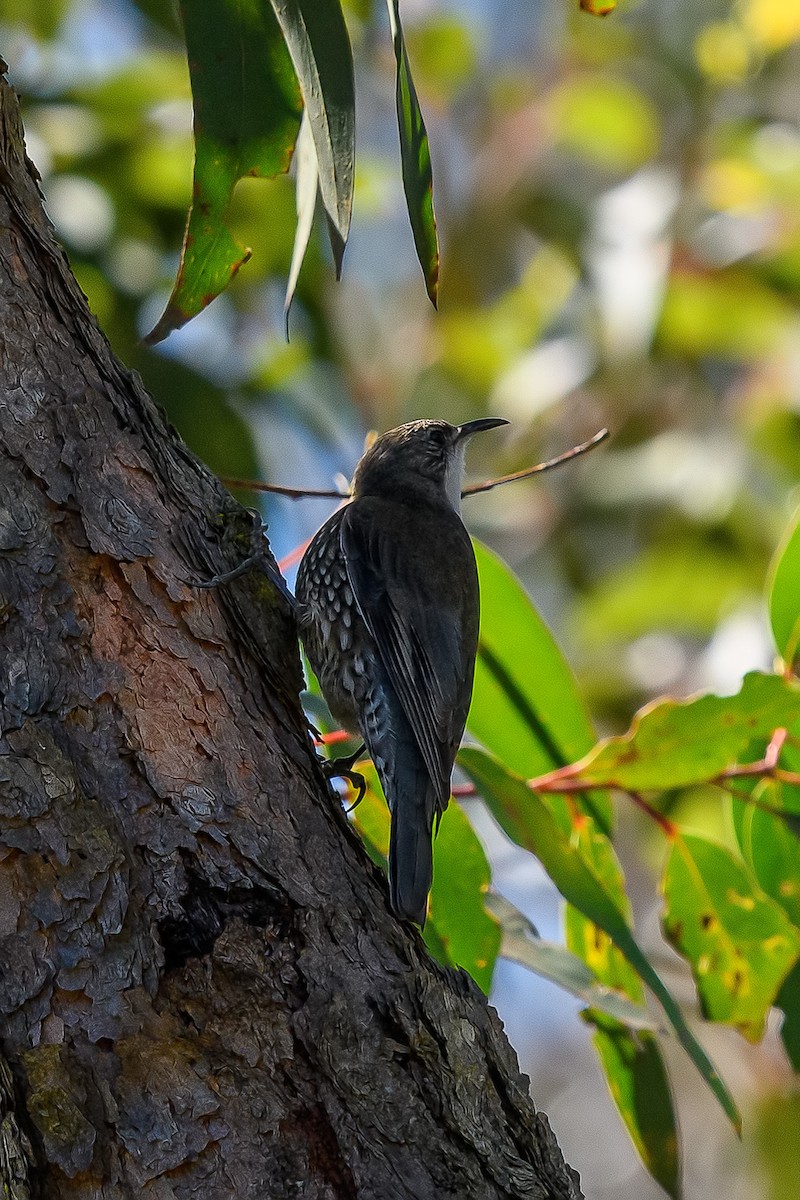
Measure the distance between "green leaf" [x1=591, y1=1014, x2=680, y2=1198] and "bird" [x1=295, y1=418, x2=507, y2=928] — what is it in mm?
657

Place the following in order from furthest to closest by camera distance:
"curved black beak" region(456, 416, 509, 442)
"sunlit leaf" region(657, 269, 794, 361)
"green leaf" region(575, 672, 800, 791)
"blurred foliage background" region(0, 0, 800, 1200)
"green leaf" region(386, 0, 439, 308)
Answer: "sunlit leaf" region(657, 269, 794, 361)
"blurred foliage background" region(0, 0, 800, 1200)
"curved black beak" region(456, 416, 509, 442)
"green leaf" region(575, 672, 800, 791)
"green leaf" region(386, 0, 439, 308)

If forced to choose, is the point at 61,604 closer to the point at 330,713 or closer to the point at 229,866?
the point at 229,866

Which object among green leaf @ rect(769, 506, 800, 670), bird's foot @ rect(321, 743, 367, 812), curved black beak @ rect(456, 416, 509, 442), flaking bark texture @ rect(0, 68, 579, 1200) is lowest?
flaking bark texture @ rect(0, 68, 579, 1200)

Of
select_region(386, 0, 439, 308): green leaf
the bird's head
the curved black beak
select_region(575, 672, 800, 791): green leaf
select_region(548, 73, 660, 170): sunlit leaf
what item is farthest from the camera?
select_region(548, 73, 660, 170): sunlit leaf

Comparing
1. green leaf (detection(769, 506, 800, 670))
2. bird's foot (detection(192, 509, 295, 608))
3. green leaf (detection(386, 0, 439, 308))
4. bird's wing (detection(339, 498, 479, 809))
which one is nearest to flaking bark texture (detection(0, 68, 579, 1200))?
bird's foot (detection(192, 509, 295, 608))

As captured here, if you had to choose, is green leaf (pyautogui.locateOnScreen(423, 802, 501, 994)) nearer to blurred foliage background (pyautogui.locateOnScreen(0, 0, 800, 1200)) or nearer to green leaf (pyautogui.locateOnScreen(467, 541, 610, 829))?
green leaf (pyautogui.locateOnScreen(467, 541, 610, 829))

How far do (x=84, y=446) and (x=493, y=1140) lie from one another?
943 mm

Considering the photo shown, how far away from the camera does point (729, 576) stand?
5266 mm

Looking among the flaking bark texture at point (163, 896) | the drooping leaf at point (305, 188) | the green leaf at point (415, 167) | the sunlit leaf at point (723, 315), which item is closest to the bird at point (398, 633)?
the flaking bark texture at point (163, 896)

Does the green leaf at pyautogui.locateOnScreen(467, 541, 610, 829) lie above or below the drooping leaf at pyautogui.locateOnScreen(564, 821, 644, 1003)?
above

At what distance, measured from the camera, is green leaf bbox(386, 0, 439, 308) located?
65.8 inches

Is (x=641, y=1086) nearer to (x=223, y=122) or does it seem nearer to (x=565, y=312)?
(x=223, y=122)

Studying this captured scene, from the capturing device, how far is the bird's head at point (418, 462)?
120 inches

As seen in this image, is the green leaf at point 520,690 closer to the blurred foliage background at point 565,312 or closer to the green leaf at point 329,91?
the blurred foliage background at point 565,312
